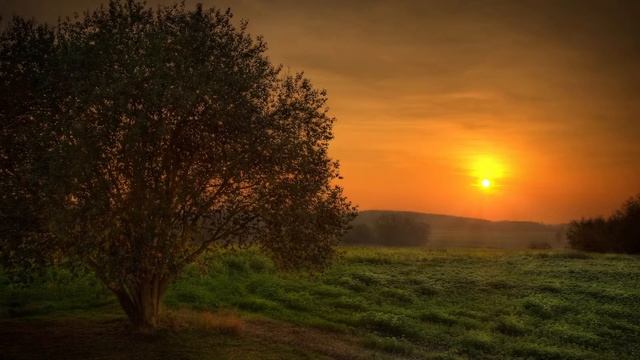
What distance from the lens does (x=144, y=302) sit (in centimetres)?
2441

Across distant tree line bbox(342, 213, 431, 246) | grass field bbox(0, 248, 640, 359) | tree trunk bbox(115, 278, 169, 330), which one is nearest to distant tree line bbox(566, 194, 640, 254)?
grass field bbox(0, 248, 640, 359)

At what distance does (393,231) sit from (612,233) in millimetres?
72768

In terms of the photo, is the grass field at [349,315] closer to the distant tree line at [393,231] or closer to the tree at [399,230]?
the distant tree line at [393,231]

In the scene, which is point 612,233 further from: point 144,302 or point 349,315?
point 144,302

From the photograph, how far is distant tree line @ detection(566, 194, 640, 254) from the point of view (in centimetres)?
8229

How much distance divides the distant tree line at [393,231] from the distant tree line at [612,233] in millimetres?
61615

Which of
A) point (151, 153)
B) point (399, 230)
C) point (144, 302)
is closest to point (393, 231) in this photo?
point (399, 230)

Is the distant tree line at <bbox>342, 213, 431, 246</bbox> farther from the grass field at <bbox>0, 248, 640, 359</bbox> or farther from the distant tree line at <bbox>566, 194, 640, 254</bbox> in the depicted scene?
the grass field at <bbox>0, 248, 640, 359</bbox>

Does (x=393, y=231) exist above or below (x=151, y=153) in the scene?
below

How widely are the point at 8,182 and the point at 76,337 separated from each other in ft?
23.0

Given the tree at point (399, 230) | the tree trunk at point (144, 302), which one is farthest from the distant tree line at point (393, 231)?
the tree trunk at point (144, 302)

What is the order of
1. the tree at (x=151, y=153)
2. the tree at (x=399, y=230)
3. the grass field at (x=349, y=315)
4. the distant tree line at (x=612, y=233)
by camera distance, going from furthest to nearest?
the tree at (x=399, y=230) → the distant tree line at (x=612, y=233) → the grass field at (x=349, y=315) → the tree at (x=151, y=153)

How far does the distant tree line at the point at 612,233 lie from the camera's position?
8229 centimetres

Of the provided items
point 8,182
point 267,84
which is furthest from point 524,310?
point 8,182
